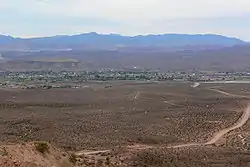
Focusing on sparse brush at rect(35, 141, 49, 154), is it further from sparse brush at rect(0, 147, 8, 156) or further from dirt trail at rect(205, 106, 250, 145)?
dirt trail at rect(205, 106, 250, 145)

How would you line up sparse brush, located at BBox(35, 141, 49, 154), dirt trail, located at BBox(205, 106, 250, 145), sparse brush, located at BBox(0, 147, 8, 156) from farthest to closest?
1. dirt trail, located at BBox(205, 106, 250, 145)
2. sparse brush, located at BBox(35, 141, 49, 154)
3. sparse brush, located at BBox(0, 147, 8, 156)

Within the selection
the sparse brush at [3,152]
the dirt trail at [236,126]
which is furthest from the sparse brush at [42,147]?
the dirt trail at [236,126]

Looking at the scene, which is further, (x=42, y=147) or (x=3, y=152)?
(x=42, y=147)

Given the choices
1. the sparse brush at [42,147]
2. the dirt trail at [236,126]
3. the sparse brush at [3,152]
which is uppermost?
the sparse brush at [3,152]

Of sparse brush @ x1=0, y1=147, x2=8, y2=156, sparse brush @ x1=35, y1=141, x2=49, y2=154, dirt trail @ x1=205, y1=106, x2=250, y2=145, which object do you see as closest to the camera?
sparse brush @ x1=0, y1=147, x2=8, y2=156

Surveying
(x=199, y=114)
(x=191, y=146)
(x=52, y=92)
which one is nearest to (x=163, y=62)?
(x=52, y=92)

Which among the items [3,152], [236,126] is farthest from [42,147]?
[236,126]

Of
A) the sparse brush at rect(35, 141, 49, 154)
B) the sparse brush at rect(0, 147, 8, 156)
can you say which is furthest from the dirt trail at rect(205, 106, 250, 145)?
the sparse brush at rect(0, 147, 8, 156)

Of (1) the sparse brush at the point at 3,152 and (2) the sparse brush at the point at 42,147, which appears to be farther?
(2) the sparse brush at the point at 42,147

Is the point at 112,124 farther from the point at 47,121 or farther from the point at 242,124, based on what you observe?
the point at 242,124

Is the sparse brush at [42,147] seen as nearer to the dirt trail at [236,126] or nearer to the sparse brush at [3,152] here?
the sparse brush at [3,152]

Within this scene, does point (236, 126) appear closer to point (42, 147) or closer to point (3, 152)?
point (42, 147)
